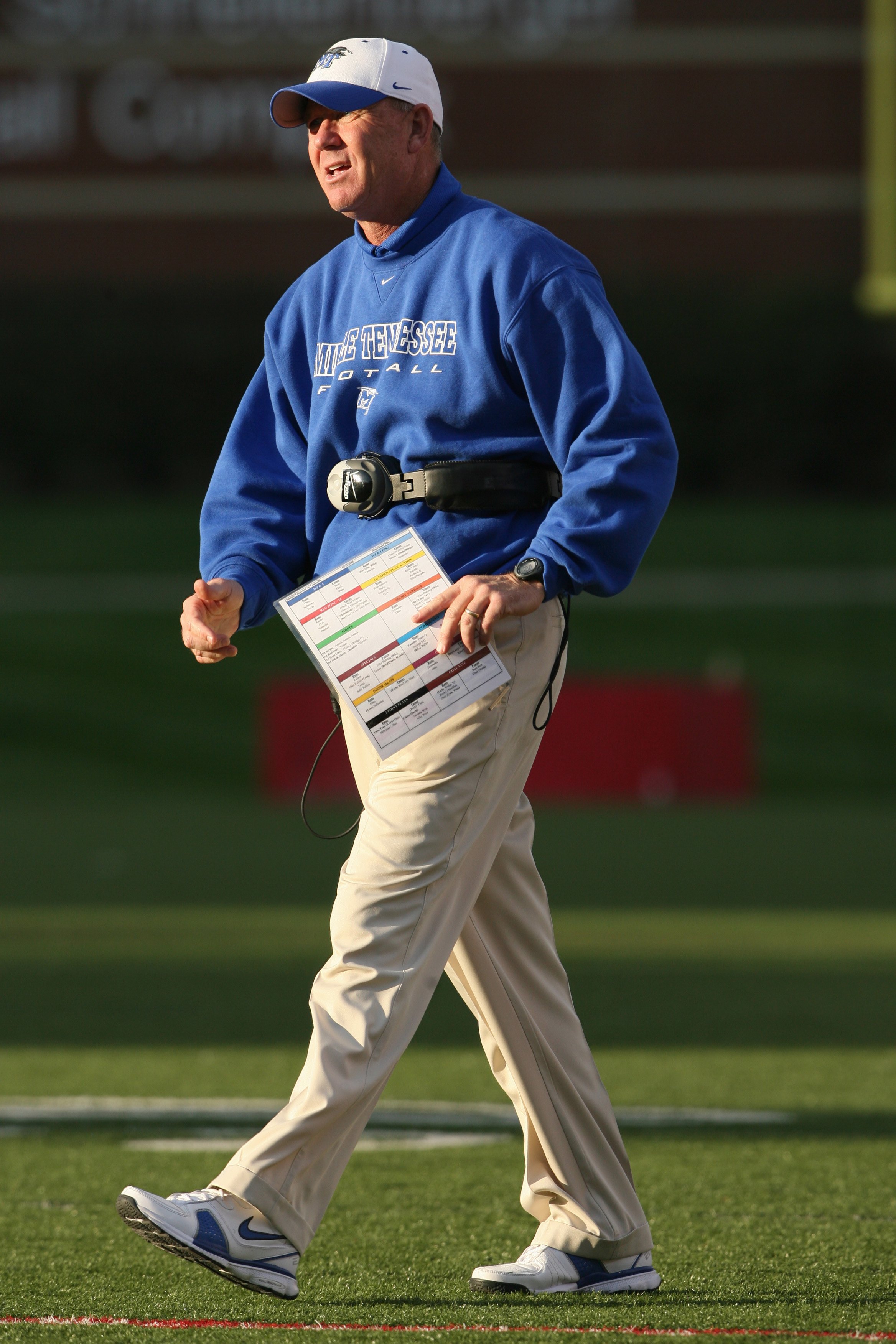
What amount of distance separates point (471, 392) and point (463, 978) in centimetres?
98

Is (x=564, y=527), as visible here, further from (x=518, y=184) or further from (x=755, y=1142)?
(x=518, y=184)

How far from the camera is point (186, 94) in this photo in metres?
25.0

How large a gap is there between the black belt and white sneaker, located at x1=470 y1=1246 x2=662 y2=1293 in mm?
1249

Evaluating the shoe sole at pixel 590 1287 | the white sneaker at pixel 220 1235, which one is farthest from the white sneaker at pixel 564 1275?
the white sneaker at pixel 220 1235

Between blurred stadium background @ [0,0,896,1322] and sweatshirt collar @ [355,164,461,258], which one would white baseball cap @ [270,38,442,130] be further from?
blurred stadium background @ [0,0,896,1322]

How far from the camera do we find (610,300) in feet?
Result: 72.9

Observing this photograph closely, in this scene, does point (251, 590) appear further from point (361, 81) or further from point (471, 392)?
point (361, 81)

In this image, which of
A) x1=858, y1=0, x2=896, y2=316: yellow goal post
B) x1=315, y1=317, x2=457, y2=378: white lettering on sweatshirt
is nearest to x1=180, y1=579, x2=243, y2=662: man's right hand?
x1=315, y1=317, x2=457, y2=378: white lettering on sweatshirt

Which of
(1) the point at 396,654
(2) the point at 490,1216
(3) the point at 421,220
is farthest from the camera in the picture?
(2) the point at 490,1216

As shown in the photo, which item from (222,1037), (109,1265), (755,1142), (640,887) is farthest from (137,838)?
(109,1265)

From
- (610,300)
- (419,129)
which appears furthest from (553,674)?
(610,300)

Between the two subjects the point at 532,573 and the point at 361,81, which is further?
the point at 361,81

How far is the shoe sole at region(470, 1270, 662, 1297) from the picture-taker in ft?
11.7

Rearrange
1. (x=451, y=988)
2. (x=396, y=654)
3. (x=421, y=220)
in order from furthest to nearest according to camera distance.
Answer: (x=451, y=988), (x=421, y=220), (x=396, y=654)
